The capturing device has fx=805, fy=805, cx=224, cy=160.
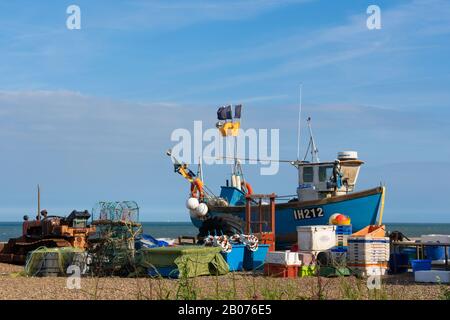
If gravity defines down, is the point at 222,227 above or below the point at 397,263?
above

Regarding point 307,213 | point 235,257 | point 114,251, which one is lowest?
point 235,257

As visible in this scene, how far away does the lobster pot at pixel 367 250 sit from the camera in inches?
802

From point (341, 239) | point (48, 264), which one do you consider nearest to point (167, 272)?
point (48, 264)

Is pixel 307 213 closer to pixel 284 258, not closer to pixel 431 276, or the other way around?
pixel 284 258

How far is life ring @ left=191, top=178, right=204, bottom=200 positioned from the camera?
105ft

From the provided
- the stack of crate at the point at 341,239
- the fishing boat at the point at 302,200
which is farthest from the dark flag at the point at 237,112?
the stack of crate at the point at 341,239

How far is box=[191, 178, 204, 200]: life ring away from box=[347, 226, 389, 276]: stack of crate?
39.9 feet

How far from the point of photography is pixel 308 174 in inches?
1238

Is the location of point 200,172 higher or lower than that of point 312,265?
higher

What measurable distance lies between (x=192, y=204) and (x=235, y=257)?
25.4 feet

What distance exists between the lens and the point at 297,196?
3153 cm

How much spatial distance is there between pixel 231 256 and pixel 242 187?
432 inches
